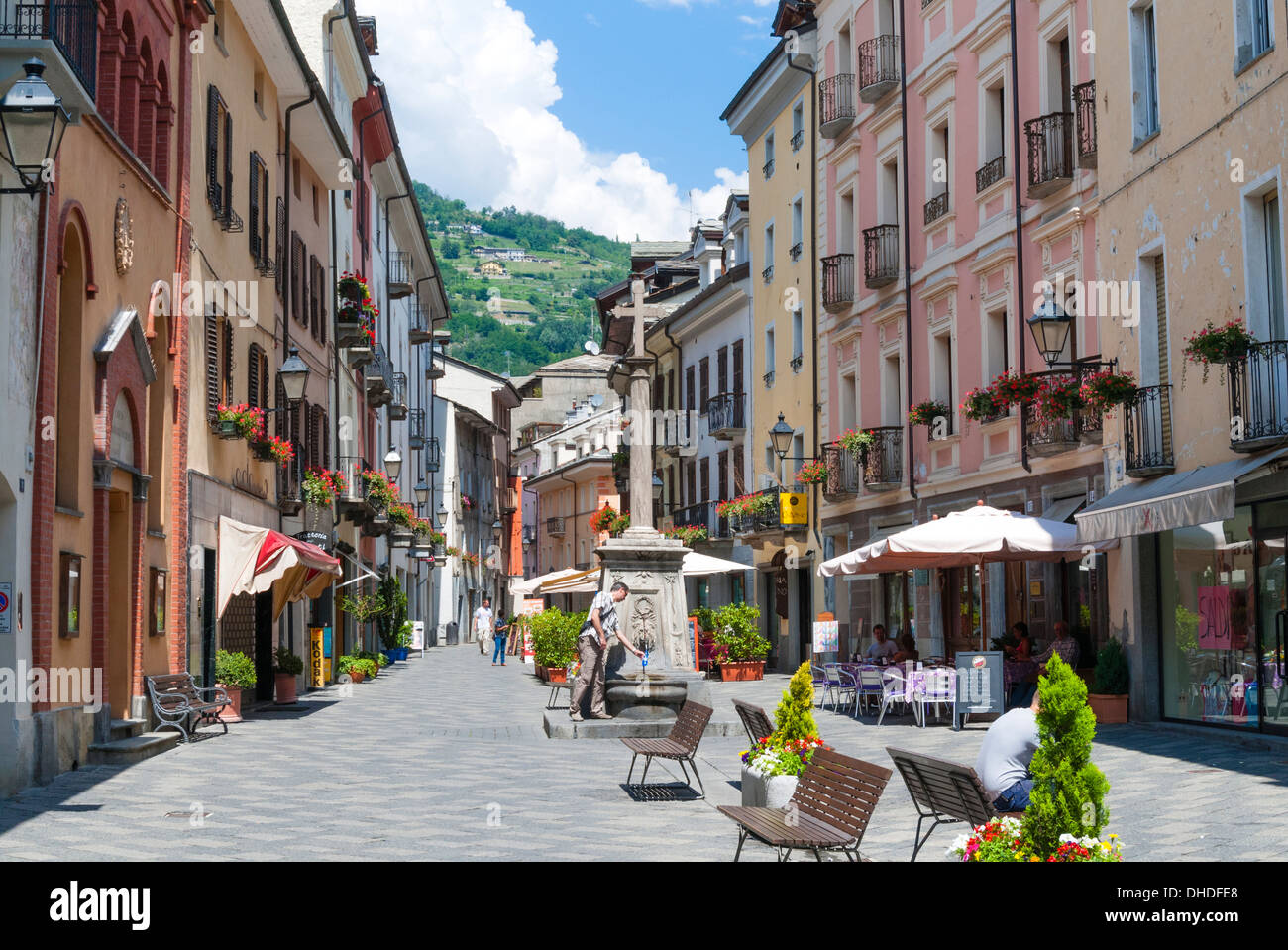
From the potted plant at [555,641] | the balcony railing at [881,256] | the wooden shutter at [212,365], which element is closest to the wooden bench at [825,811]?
the wooden shutter at [212,365]

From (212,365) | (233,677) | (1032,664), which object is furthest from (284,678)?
(1032,664)

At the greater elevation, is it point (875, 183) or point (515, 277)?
point (515, 277)

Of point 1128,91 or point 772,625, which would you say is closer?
point 1128,91

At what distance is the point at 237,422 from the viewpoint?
20.4m

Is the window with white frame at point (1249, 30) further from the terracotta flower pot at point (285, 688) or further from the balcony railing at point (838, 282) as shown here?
the terracotta flower pot at point (285, 688)

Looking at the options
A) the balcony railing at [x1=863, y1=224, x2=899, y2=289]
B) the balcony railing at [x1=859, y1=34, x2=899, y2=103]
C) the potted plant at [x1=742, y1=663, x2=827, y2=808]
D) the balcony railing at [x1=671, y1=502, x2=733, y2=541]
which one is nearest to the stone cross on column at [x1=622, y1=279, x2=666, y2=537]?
the potted plant at [x1=742, y1=663, x2=827, y2=808]

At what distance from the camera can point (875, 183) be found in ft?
101

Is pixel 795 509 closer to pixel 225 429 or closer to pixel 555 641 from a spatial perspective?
pixel 555 641

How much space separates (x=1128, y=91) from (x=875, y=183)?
11.6 m

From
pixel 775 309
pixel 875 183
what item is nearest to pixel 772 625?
pixel 775 309

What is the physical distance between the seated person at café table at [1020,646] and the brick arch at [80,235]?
12272 millimetres

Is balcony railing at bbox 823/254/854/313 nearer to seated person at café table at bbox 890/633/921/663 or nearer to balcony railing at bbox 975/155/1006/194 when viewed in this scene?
balcony railing at bbox 975/155/1006/194

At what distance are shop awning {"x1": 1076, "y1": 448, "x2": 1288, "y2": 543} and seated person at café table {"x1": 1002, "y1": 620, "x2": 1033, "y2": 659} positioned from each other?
2.36 meters
